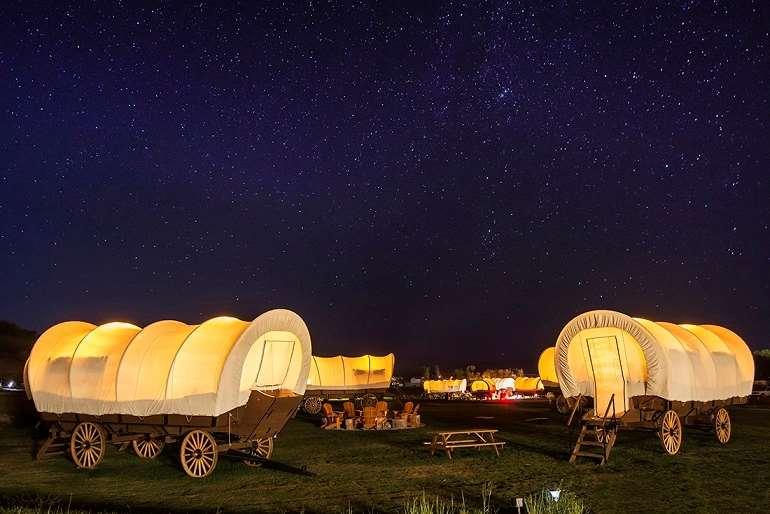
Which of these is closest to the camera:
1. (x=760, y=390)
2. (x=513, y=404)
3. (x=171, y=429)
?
(x=171, y=429)

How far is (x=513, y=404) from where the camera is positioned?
33.3 metres

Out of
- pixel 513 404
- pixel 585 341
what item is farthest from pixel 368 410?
pixel 513 404

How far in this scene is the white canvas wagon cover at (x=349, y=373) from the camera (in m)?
33.4

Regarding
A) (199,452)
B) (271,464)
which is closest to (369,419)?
(271,464)

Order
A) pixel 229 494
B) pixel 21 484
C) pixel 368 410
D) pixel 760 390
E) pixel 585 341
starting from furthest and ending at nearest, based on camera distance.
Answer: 1. pixel 760 390
2. pixel 368 410
3. pixel 585 341
4. pixel 21 484
5. pixel 229 494

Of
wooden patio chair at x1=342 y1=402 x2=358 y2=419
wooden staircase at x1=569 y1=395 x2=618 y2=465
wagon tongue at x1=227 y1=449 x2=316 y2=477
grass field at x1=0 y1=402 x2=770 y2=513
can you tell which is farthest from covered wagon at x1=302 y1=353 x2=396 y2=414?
wooden staircase at x1=569 y1=395 x2=618 y2=465

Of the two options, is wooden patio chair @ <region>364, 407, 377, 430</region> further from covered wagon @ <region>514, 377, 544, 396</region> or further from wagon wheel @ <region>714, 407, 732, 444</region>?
covered wagon @ <region>514, 377, 544, 396</region>

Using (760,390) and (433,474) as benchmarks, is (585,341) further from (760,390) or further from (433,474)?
(760,390)

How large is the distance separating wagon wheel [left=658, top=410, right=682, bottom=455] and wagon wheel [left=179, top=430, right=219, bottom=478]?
30.9 ft

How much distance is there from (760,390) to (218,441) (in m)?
34.5

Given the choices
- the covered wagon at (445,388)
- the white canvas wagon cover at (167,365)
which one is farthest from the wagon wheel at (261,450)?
the covered wagon at (445,388)

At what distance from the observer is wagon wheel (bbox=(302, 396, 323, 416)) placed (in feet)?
99.3

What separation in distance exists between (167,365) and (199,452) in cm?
180

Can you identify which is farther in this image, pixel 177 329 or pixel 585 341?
pixel 585 341
